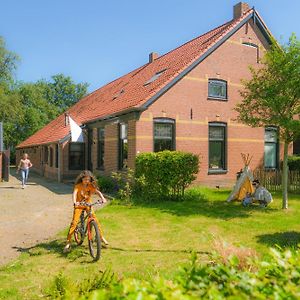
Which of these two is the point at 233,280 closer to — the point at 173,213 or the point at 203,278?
the point at 203,278

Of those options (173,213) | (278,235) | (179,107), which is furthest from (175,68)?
(278,235)

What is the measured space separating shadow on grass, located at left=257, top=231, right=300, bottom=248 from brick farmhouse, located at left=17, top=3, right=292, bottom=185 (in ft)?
26.3

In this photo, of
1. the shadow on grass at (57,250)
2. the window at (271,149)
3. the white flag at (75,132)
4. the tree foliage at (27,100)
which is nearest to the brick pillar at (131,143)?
the white flag at (75,132)

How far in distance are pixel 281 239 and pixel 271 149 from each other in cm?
1221

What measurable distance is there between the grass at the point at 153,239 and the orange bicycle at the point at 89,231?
0.17 meters

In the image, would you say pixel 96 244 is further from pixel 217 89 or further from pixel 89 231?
pixel 217 89

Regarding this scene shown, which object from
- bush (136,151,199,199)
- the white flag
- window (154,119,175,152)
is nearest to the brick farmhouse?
window (154,119,175,152)

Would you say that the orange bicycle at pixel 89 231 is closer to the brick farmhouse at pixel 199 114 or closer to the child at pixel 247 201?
the child at pixel 247 201

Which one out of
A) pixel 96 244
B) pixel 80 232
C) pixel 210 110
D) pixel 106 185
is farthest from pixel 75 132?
pixel 96 244

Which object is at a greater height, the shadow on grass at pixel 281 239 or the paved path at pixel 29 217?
the shadow on grass at pixel 281 239

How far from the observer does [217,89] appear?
58.4 feet

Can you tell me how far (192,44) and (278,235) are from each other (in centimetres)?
1452

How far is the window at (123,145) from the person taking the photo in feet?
54.3

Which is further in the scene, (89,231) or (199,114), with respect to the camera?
(199,114)
